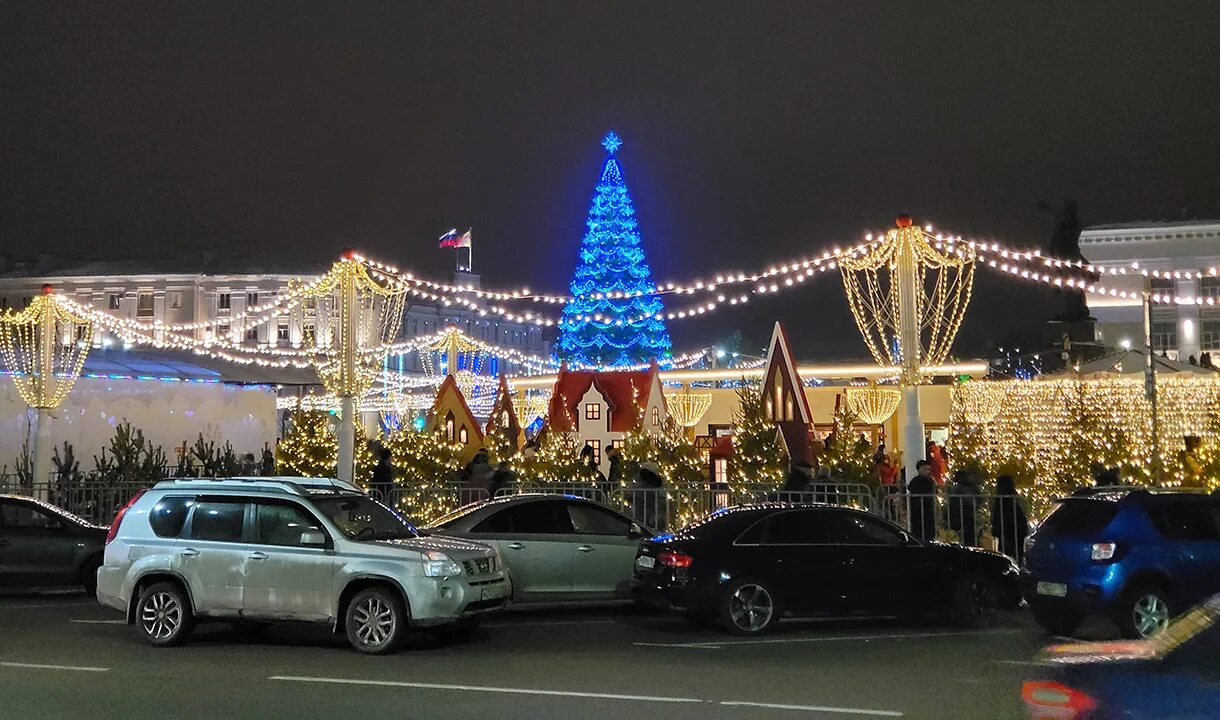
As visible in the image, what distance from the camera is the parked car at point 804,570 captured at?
519 inches

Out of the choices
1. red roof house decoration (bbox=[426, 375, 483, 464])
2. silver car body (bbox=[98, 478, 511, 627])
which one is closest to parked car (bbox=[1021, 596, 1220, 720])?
silver car body (bbox=[98, 478, 511, 627])

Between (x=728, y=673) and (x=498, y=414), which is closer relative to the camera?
(x=728, y=673)

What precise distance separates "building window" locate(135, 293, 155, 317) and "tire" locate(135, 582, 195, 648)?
83.8 m

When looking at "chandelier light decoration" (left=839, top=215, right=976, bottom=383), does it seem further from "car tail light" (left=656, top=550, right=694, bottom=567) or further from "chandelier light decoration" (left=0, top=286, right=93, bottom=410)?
"chandelier light decoration" (left=0, top=286, right=93, bottom=410)

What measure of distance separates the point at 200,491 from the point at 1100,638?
32.8 feet

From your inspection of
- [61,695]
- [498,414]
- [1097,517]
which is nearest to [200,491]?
[61,695]

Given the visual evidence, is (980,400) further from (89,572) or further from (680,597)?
(89,572)

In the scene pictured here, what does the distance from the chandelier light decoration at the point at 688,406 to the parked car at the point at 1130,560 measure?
25281 millimetres

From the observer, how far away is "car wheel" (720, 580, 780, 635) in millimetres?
13117

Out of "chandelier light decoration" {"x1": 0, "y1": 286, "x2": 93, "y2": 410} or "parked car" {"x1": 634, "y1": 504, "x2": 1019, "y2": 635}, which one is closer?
"parked car" {"x1": 634, "y1": 504, "x2": 1019, "y2": 635}

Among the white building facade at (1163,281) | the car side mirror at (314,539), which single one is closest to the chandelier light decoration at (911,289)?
the car side mirror at (314,539)

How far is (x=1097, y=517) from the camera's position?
1227 cm

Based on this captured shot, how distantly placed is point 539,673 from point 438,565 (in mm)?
1872

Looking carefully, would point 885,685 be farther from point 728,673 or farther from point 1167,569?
point 1167,569
